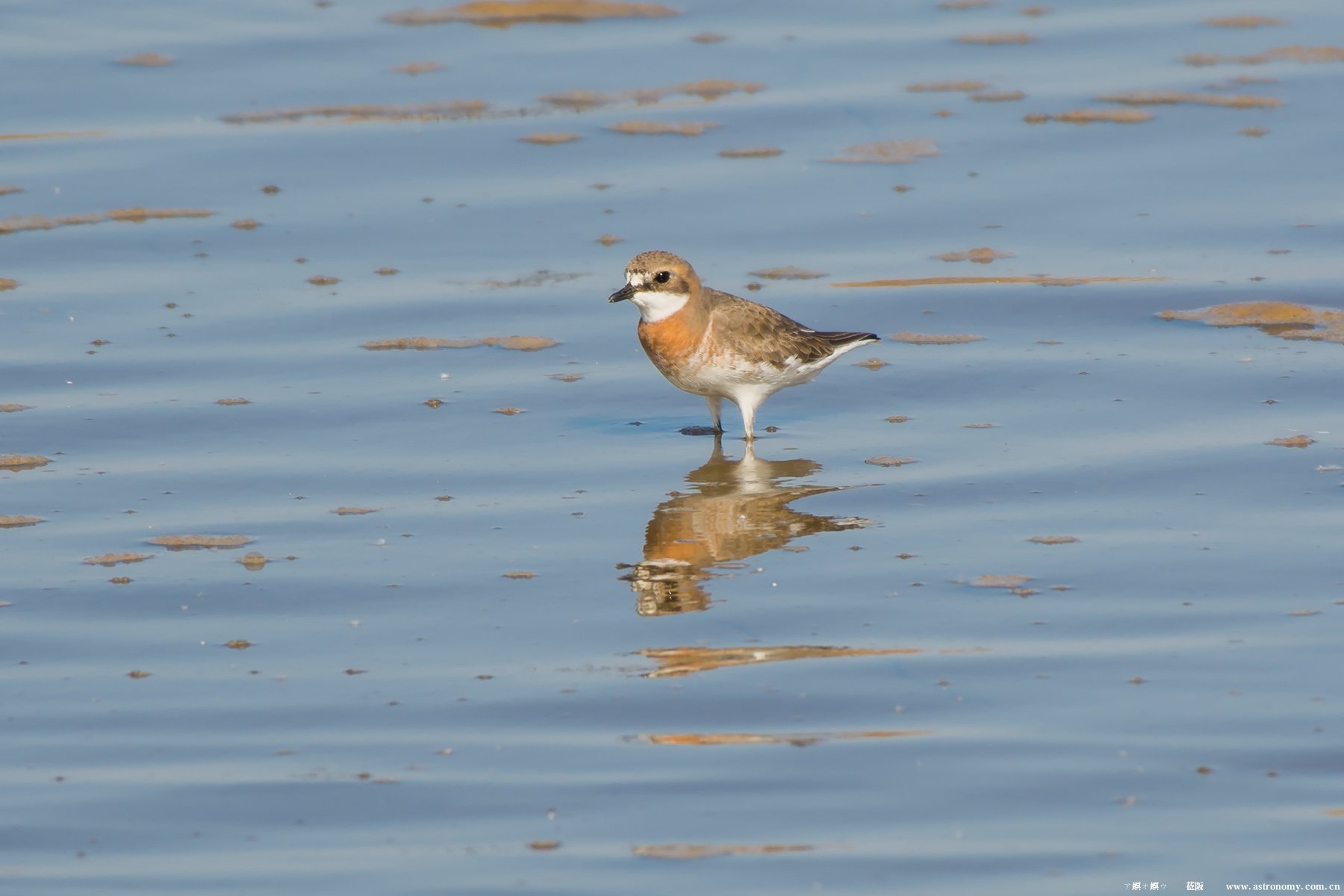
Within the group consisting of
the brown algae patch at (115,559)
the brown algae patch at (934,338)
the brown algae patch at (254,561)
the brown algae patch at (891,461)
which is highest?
the brown algae patch at (934,338)

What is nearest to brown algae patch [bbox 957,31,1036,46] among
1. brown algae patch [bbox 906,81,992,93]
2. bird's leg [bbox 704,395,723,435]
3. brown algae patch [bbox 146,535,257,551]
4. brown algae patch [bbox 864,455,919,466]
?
brown algae patch [bbox 906,81,992,93]

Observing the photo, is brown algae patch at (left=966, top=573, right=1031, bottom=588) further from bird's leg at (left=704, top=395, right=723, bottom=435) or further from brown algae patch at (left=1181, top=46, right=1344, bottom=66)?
brown algae patch at (left=1181, top=46, right=1344, bottom=66)

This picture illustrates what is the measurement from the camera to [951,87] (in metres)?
15.0

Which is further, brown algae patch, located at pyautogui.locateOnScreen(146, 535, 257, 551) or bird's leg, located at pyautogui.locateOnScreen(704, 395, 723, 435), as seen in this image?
bird's leg, located at pyautogui.locateOnScreen(704, 395, 723, 435)

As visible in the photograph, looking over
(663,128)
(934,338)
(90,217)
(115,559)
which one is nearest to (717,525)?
(115,559)

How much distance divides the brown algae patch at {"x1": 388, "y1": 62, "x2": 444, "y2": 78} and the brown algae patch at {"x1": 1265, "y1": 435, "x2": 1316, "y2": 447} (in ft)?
30.6

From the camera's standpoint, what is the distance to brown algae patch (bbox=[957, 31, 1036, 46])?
54.1ft

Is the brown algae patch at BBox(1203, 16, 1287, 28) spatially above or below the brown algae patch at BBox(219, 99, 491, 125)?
above

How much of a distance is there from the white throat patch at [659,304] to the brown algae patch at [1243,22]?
10.00m

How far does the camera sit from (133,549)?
7.27 m

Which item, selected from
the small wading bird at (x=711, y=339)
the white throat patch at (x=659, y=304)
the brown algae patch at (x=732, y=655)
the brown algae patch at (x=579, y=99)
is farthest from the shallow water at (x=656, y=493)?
the white throat patch at (x=659, y=304)

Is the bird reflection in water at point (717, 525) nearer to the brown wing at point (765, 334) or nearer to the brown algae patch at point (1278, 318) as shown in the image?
the brown wing at point (765, 334)

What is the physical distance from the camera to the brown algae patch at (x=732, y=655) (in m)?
6.10

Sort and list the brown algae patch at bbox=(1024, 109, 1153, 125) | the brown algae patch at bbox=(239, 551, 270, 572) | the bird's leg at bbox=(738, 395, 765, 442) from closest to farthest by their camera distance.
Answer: the brown algae patch at bbox=(239, 551, 270, 572) < the bird's leg at bbox=(738, 395, 765, 442) < the brown algae patch at bbox=(1024, 109, 1153, 125)
